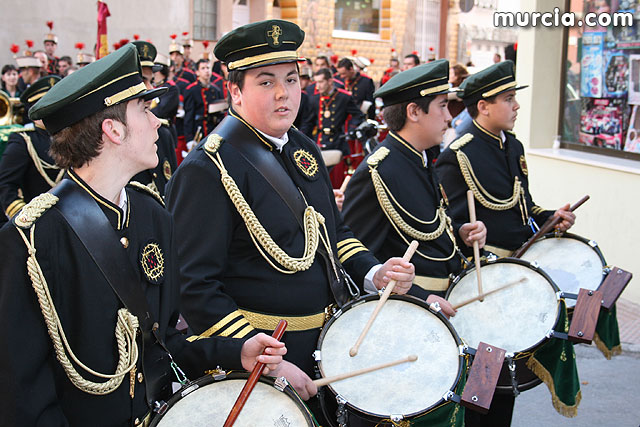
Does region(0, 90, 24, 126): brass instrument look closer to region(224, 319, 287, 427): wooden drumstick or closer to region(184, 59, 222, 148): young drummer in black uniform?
region(224, 319, 287, 427): wooden drumstick

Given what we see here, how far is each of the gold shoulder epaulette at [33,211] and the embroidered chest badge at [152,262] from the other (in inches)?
11.6

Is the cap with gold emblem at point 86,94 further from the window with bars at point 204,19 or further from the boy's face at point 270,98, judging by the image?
the window with bars at point 204,19

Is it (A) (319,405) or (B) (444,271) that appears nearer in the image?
(A) (319,405)

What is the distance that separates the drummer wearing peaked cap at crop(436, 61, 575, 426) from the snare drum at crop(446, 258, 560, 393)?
734 millimetres

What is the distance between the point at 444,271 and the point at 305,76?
12662mm

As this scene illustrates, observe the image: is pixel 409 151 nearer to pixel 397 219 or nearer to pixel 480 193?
pixel 397 219

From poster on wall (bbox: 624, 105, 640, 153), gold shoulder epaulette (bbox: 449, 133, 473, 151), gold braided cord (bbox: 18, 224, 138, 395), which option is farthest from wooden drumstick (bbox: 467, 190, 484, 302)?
poster on wall (bbox: 624, 105, 640, 153)

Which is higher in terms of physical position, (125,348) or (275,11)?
(275,11)

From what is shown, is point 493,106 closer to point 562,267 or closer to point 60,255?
point 562,267

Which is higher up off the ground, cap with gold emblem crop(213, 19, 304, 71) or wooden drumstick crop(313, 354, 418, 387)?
cap with gold emblem crop(213, 19, 304, 71)

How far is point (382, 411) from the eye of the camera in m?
2.48

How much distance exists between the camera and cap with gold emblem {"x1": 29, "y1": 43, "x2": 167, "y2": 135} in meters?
1.97

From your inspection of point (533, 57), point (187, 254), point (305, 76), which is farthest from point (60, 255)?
point (305, 76)

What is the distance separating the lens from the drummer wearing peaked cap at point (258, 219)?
2475mm
